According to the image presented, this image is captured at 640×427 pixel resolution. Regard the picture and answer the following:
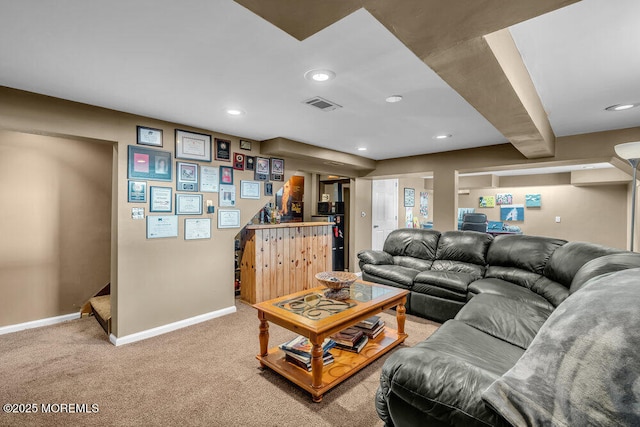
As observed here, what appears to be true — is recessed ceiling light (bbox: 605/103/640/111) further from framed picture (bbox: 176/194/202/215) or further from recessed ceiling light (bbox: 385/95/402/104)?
framed picture (bbox: 176/194/202/215)

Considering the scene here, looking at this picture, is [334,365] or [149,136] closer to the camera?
[334,365]

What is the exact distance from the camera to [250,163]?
3791 mm

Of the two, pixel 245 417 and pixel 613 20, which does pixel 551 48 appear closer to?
pixel 613 20

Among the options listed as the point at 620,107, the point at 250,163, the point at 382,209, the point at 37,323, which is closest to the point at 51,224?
the point at 37,323

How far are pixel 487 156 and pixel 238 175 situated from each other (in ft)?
11.4

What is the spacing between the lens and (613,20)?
139 cm

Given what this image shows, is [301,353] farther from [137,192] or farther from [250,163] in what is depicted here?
[250,163]

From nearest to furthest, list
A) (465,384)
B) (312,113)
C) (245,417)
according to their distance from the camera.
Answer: (465,384) < (245,417) < (312,113)

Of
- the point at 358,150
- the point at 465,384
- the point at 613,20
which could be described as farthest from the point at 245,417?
the point at 358,150

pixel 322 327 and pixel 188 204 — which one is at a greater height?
pixel 188 204

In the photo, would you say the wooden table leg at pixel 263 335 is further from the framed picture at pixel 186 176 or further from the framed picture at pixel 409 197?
the framed picture at pixel 409 197

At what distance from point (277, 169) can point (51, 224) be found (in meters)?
2.65

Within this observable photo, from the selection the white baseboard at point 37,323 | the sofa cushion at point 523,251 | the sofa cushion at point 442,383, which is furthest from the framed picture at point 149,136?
the sofa cushion at point 523,251

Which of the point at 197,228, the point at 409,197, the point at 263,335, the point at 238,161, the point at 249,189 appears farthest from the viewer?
the point at 409,197
